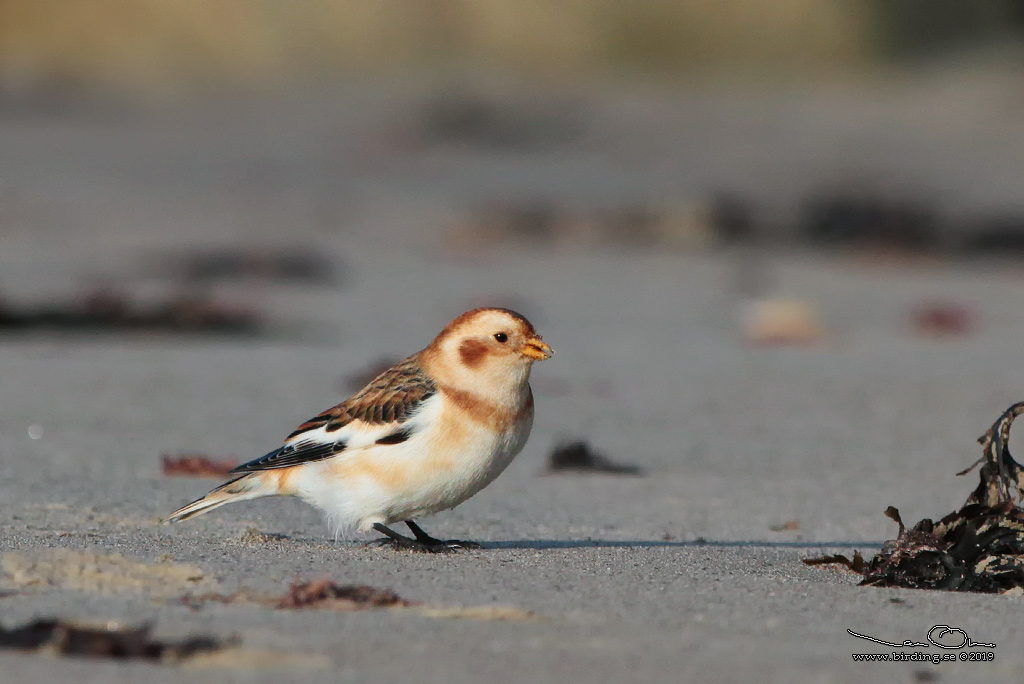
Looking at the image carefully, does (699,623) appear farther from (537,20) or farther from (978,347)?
(537,20)

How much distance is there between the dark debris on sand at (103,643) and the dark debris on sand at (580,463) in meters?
3.50

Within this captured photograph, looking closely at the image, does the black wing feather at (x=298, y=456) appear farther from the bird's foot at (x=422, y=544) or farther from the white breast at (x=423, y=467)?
the bird's foot at (x=422, y=544)

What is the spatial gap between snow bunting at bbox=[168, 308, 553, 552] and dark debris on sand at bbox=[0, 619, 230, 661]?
1.44 meters

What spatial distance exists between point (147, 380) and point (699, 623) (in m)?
5.36

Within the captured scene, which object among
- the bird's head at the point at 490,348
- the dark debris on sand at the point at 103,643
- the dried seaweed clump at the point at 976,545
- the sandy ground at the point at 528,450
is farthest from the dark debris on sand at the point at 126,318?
the dark debris on sand at the point at 103,643

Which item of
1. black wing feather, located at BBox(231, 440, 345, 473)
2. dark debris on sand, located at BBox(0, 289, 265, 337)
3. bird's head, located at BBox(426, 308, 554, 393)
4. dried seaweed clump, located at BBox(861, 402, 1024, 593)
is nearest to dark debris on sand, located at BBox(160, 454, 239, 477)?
black wing feather, located at BBox(231, 440, 345, 473)

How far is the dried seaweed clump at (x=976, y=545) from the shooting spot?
4.41m

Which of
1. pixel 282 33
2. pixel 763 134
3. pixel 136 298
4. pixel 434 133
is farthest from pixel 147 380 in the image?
pixel 282 33

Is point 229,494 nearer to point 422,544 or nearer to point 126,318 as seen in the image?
point 422,544

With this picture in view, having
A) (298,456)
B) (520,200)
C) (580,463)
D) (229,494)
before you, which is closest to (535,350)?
(298,456)

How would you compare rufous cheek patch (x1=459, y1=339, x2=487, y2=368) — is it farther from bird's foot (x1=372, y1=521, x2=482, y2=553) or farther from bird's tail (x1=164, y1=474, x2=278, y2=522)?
bird's tail (x1=164, y1=474, x2=278, y2=522)

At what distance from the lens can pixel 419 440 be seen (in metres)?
4.71

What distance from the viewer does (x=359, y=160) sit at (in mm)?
22234

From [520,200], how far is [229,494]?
1405 centimetres
